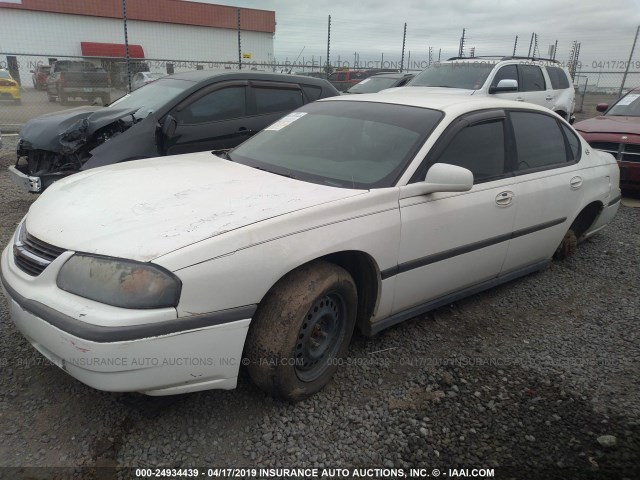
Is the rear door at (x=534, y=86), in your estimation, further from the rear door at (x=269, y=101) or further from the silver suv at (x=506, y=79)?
the rear door at (x=269, y=101)

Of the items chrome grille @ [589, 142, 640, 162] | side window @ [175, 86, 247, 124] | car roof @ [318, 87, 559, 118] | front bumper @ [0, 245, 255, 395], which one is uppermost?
car roof @ [318, 87, 559, 118]

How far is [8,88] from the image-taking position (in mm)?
12289

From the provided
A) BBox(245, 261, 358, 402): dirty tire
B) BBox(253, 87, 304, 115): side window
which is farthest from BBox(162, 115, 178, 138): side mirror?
BBox(245, 261, 358, 402): dirty tire

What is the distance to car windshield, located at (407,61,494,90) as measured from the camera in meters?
8.20

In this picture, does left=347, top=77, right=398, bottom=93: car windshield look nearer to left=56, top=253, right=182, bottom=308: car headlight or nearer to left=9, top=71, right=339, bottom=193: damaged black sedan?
left=9, top=71, right=339, bottom=193: damaged black sedan

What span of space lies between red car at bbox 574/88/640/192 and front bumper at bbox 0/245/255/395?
650 centimetres

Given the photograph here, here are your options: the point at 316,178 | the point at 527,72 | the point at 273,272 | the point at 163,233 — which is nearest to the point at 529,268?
the point at 316,178

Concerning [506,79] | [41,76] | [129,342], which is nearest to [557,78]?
[506,79]

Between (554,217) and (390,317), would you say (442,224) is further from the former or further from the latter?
(554,217)

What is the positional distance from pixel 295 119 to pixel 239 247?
1.81 meters

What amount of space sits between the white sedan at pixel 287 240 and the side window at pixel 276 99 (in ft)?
7.43

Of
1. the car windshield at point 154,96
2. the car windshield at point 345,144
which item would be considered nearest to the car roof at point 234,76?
the car windshield at point 154,96

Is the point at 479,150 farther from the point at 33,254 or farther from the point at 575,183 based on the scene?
the point at 33,254

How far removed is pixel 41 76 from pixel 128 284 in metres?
14.3
